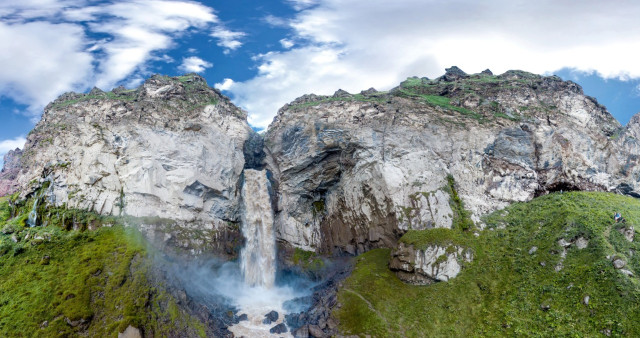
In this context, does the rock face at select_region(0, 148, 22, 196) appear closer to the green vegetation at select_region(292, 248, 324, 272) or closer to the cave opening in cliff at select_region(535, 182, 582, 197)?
the green vegetation at select_region(292, 248, 324, 272)

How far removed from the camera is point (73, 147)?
Answer: 167 feet

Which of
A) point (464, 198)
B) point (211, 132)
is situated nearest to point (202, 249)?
point (211, 132)

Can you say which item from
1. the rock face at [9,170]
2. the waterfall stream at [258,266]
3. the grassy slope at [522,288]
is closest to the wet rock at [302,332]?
the waterfall stream at [258,266]

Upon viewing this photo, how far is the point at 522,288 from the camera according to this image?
3631 centimetres

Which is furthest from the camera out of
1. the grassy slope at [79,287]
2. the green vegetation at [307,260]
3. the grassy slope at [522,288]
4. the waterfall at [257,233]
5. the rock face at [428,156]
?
the green vegetation at [307,260]

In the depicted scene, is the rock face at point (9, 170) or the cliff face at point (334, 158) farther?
the rock face at point (9, 170)

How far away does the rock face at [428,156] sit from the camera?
166 feet

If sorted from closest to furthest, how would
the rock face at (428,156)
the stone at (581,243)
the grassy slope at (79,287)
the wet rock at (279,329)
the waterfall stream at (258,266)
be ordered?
the grassy slope at (79,287) < the stone at (581,243) < the wet rock at (279,329) < the waterfall stream at (258,266) < the rock face at (428,156)

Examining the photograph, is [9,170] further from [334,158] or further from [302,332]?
[302,332]

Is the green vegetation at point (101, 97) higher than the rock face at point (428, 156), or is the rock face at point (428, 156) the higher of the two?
the green vegetation at point (101, 97)

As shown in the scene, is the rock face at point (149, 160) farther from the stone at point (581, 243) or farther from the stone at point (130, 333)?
the stone at point (581, 243)

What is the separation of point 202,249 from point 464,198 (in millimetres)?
37925

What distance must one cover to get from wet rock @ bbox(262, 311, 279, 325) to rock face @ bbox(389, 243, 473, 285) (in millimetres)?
16089

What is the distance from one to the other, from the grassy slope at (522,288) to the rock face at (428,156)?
528cm
